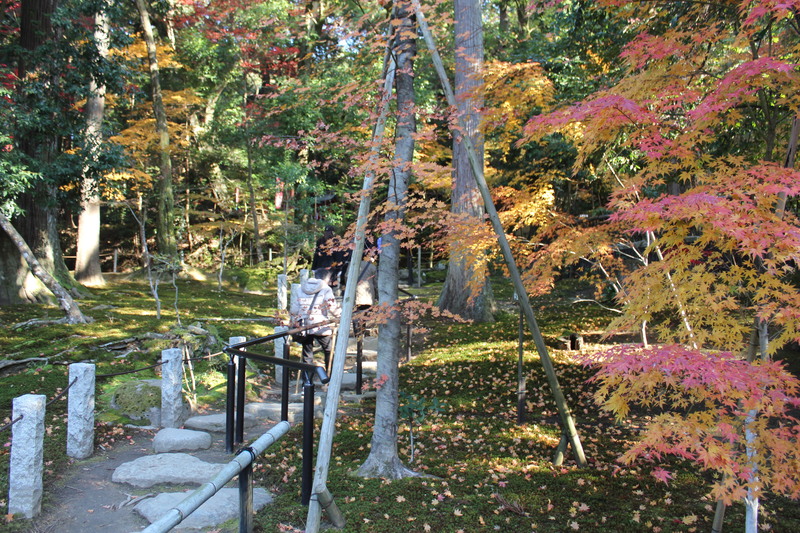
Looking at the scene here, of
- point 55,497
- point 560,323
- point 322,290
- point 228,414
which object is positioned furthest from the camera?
point 560,323

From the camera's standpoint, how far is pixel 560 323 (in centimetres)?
1030

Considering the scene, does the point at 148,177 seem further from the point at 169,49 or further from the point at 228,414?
the point at 228,414

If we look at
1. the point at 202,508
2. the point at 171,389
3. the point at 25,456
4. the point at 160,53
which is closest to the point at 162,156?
the point at 160,53

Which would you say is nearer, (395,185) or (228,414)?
(395,185)

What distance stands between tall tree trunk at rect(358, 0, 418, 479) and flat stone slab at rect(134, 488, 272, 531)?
994 mm

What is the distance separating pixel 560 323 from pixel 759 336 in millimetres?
7108

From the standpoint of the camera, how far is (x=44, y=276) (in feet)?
27.5

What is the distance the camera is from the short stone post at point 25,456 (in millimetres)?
3391

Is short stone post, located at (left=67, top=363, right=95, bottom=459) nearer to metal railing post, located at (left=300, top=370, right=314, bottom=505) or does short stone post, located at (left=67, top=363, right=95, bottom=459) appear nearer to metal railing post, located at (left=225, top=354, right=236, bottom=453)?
metal railing post, located at (left=225, top=354, right=236, bottom=453)

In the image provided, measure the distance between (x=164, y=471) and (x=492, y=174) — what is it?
447 inches

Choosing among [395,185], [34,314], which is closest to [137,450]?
[395,185]

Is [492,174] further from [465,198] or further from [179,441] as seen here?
[179,441]

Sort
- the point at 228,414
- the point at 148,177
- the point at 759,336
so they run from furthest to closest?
1. the point at 148,177
2. the point at 228,414
3. the point at 759,336

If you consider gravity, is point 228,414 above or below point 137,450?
above
